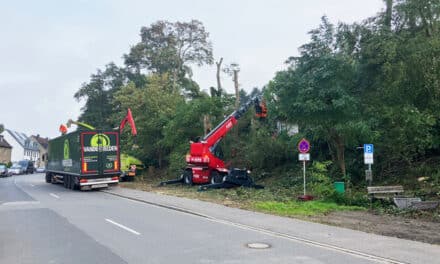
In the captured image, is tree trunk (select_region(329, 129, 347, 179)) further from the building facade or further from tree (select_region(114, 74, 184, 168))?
the building facade

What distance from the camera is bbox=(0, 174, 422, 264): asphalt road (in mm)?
7887

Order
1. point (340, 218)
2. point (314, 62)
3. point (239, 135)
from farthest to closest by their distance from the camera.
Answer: point (239, 135), point (314, 62), point (340, 218)

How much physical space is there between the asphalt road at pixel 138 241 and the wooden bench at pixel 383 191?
685 cm

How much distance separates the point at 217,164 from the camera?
83.5 feet

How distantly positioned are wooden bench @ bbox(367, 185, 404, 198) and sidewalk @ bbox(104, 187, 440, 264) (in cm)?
484

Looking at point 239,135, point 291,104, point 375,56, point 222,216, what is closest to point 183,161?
point 239,135

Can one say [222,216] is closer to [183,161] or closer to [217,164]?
[217,164]

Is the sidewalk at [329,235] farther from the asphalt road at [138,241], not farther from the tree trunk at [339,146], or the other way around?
the tree trunk at [339,146]

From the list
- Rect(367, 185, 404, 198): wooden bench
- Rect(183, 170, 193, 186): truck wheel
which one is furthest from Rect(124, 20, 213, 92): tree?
Rect(367, 185, 404, 198): wooden bench

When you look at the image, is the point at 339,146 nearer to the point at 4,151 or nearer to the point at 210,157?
the point at 210,157

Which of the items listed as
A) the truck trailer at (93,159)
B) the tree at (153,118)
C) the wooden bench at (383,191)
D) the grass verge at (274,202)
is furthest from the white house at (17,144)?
the wooden bench at (383,191)

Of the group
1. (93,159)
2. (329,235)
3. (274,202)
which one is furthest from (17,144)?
(329,235)

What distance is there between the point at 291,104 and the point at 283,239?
11252 millimetres

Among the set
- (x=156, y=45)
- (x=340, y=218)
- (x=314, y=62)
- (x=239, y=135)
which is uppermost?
(x=156, y=45)
